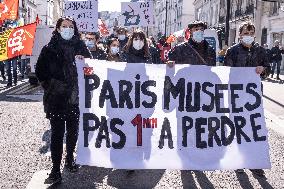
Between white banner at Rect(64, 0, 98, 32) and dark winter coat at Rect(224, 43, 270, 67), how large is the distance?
8328mm

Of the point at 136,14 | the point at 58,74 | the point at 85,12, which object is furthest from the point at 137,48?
the point at 136,14

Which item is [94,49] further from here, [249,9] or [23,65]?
[249,9]

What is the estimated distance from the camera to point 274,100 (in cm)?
1296

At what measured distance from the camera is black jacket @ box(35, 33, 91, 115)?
193 inches

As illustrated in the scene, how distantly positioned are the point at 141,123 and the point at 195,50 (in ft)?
4.77

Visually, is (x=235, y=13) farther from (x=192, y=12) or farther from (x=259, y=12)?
(x=192, y=12)

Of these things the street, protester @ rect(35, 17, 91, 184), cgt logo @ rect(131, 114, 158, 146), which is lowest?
→ the street

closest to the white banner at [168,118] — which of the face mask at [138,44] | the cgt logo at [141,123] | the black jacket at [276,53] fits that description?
the cgt logo at [141,123]

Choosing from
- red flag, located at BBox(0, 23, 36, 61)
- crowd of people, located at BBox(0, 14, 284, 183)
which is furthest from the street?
red flag, located at BBox(0, 23, 36, 61)

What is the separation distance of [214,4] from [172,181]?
46639 mm

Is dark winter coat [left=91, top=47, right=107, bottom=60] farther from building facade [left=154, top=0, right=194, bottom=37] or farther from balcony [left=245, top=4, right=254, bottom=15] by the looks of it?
building facade [left=154, top=0, right=194, bottom=37]

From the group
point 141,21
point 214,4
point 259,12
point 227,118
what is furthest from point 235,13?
point 227,118

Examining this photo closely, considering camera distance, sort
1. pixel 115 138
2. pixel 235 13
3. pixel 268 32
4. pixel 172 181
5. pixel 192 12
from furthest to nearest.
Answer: pixel 192 12 < pixel 235 13 < pixel 268 32 < pixel 172 181 < pixel 115 138

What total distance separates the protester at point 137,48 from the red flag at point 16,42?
7.46m
